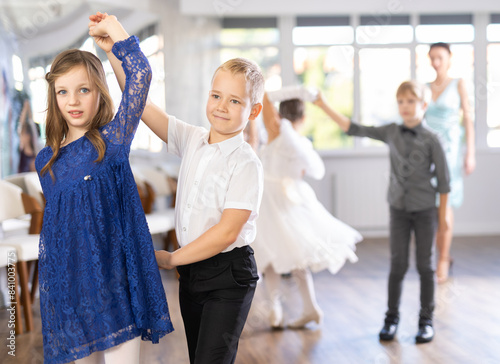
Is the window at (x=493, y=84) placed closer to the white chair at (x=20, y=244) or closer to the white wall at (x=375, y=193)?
the white wall at (x=375, y=193)

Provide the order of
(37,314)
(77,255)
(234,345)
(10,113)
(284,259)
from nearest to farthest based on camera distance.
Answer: (77,255)
(234,345)
(284,259)
(37,314)
(10,113)

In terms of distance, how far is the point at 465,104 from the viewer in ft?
14.7

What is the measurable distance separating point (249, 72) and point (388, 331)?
2.07 metres

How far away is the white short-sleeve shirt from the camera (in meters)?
1.49

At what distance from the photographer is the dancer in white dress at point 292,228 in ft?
10.8

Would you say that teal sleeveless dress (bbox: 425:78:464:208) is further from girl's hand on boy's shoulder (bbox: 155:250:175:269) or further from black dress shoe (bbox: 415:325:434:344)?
girl's hand on boy's shoulder (bbox: 155:250:175:269)

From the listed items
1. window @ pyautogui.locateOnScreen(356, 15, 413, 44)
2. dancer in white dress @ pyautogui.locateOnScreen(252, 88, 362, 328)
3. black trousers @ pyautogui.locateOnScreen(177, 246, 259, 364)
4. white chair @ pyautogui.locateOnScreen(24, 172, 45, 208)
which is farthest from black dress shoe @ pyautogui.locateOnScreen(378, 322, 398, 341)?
window @ pyautogui.locateOnScreen(356, 15, 413, 44)

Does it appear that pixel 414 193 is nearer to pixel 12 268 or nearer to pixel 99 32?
pixel 99 32

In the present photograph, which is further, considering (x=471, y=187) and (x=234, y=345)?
(x=471, y=187)

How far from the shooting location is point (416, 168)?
121 inches

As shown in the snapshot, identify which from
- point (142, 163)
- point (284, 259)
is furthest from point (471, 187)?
point (284, 259)

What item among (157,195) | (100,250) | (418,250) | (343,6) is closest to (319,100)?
(418,250)

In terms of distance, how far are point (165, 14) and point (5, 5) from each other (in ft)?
5.75

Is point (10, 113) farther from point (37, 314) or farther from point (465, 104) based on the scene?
point (465, 104)
